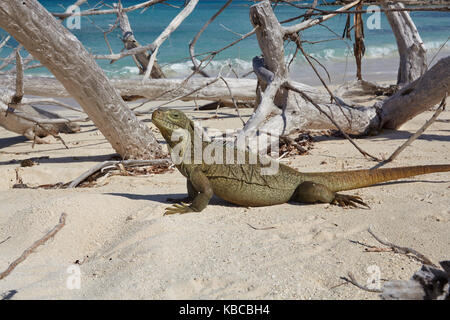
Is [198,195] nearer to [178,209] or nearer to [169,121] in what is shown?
[178,209]

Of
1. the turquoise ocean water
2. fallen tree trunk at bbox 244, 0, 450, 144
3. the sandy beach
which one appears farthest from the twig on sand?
the turquoise ocean water

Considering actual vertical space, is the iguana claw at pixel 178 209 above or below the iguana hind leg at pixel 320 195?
below

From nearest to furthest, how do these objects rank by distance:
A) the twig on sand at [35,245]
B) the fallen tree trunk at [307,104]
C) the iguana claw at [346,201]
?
the twig on sand at [35,245], the iguana claw at [346,201], the fallen tree trunk at [307,104]

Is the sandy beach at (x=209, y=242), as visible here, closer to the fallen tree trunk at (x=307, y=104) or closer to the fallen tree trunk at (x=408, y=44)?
the fallen tree trunk at (x=307, y=104)

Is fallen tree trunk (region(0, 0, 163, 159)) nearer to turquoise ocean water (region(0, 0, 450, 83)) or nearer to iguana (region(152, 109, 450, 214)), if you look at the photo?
iguana (region(152, 109, 450, 214))

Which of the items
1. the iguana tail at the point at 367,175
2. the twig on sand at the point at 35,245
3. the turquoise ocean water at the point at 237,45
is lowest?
the turquoise ocean water at the point at 237,45

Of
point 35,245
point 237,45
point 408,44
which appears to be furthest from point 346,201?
point 237,45

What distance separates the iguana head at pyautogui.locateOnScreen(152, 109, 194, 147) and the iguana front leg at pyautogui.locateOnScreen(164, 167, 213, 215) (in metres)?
0.41

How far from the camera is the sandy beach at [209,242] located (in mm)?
2973

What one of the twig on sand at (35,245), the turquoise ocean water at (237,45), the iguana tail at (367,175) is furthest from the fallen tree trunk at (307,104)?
the turquoise ocean water at (237,45)

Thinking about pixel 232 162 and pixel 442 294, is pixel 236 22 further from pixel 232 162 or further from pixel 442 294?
pixel 442 294

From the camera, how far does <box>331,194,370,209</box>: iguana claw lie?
4387mm
